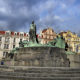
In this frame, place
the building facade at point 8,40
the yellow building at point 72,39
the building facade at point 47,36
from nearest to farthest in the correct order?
the building facade at point 8,40 < the building facade at point 47,36 < the yellow building at point 72,39

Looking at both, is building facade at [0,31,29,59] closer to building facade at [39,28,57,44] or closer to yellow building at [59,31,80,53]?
building facade at [39,28,57,44]

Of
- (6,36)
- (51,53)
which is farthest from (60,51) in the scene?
(6,36)

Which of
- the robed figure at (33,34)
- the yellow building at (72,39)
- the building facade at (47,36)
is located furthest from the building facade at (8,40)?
the robed figure at (33,34)

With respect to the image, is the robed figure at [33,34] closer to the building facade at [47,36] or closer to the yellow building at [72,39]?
the building facade at [47,36]

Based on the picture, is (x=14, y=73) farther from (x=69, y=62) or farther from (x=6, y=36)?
(x=6, y=36)

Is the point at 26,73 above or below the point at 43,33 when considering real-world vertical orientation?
below

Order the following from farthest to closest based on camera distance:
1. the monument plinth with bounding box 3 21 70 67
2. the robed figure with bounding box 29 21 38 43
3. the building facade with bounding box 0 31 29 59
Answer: the building facade with bounding box 0 31 29 59 < the robed figure with bounding box 29 21 38 43 < the monument plinth with bounding box 3 21 70 67

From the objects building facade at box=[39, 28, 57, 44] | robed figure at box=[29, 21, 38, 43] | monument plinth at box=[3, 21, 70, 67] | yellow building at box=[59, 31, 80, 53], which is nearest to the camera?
monument plinth at box=[3, 21, 70, 67]

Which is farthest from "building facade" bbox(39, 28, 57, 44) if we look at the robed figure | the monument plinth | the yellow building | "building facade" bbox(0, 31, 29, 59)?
the monument plinth

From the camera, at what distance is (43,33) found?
155ft

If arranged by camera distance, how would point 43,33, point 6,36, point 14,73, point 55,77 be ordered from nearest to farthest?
1. point 55,77
2. point 14,73
3. point 6,36
4. point 43,33

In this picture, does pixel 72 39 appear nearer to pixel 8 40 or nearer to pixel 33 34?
pixel 8 40

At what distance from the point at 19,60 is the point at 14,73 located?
3.24m

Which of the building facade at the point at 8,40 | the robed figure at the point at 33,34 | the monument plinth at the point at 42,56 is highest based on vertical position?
the building facade at the point at 8,40
